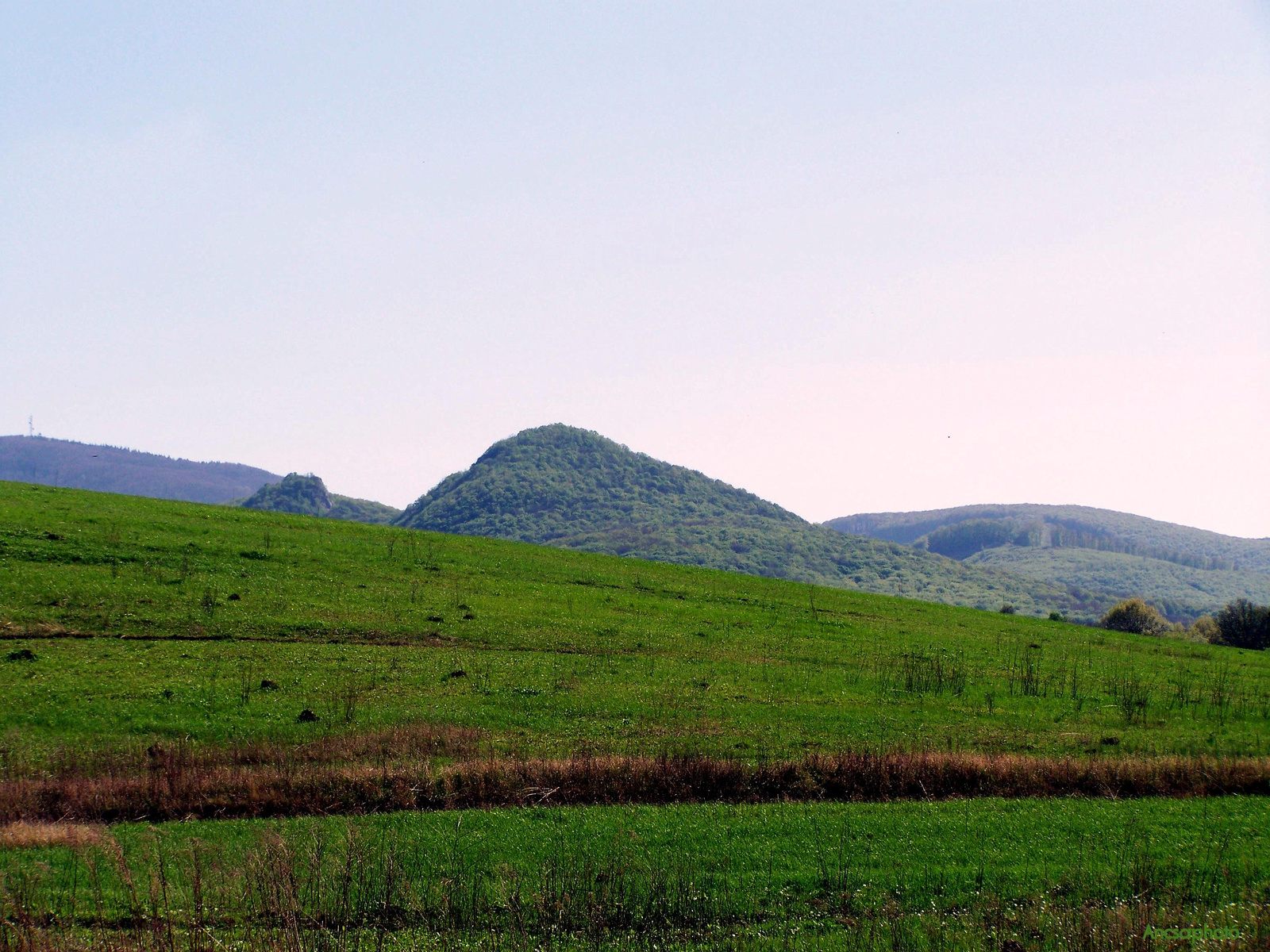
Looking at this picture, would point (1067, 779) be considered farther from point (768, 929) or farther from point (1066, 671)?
point (1066, 671)

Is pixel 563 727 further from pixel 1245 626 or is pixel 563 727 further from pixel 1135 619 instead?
pixel 1135 619

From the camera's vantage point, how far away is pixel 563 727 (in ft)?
96.9

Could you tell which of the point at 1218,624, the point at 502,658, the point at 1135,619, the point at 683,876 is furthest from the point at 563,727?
the point at 1135,619

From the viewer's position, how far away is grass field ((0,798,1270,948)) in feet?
45.6

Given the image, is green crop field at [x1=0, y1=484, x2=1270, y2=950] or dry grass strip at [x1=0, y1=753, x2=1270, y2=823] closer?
green crop field at [x1=0, y1=484, x2=1270, y2=950]

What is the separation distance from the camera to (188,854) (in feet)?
56.7

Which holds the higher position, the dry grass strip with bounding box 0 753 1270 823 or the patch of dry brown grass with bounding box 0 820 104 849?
the dry grass strip with bounding box 0 753 1270 823

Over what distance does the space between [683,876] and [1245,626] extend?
326ft

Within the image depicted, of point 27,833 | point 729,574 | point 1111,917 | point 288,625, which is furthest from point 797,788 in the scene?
point 729,574

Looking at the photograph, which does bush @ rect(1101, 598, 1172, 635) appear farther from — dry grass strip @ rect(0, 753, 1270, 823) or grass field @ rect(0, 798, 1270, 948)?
grass field @ rect(0, 798, 1270, 948)

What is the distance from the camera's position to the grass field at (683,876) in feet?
45.6

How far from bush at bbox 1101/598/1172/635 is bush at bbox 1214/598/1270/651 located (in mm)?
7874

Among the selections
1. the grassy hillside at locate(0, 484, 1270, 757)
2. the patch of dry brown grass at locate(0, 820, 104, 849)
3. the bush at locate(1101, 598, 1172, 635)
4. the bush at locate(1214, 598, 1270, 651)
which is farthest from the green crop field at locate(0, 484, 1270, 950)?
the bush at locate(1101, 598, 1172, 635)

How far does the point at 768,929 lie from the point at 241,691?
73.7 ft
